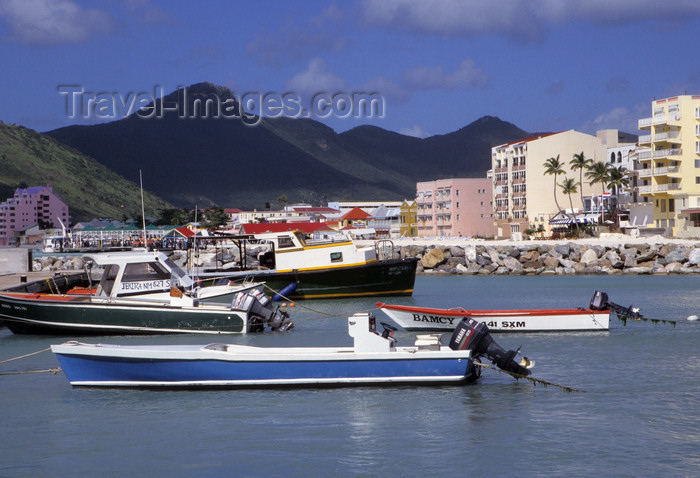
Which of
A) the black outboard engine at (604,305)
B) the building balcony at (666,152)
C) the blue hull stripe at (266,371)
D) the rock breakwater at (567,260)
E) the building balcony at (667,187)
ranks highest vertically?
the building balcony at (666,152)

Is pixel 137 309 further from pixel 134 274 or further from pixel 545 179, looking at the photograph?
pixel 545 179

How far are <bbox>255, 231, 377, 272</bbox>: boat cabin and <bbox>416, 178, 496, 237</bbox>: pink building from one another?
81118 mm

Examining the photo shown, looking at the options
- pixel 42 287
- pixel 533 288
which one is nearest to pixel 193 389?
pixel 42 287

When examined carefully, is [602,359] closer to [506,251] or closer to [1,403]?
[1,403]

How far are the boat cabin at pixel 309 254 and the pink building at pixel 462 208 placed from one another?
3194 inches

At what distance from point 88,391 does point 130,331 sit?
7569mm

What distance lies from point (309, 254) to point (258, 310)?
47.0 ft

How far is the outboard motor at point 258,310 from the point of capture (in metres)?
25.9

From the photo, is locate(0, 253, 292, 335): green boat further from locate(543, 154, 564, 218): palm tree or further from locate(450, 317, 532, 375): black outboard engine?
locate(543, 154, 564, 218): palm tree

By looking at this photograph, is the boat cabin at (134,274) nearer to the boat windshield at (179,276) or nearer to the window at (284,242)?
the boat windshield at (179,276)

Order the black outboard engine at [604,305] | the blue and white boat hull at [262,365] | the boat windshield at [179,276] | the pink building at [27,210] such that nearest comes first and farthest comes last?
the blue and white boat hull at [262,365], the black outboard engine at [604,305], the boat windshield at [179,276], the pink building at [27,210]

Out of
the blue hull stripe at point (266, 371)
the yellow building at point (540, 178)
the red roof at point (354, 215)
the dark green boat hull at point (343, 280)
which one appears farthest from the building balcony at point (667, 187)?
the blue hull stripe at point (266, 371)

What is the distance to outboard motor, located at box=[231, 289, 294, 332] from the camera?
2589 centimetres

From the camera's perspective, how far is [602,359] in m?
22.4
